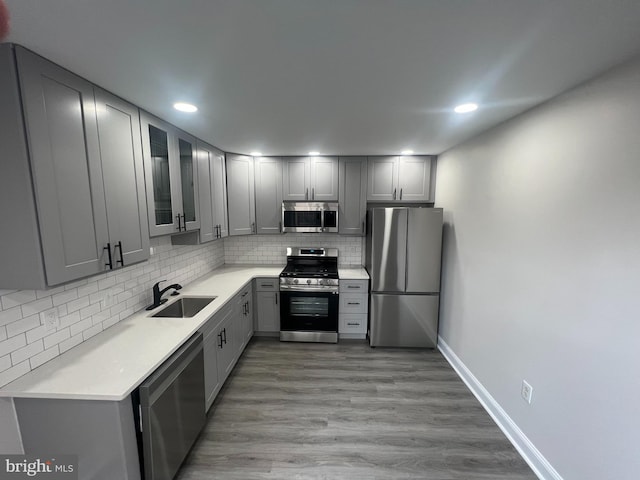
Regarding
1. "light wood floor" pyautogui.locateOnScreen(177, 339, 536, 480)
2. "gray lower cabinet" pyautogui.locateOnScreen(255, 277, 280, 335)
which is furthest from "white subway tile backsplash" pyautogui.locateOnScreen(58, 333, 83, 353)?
"gray lower cabinet" pyautogui.locateOnScreen(255, 277, 280, 335)

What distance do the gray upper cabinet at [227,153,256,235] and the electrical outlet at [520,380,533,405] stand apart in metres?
3.26

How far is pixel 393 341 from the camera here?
10.8ft

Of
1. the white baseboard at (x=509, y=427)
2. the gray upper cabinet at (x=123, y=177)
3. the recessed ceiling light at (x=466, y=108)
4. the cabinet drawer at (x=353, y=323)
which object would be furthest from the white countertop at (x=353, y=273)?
the gray upper cabinet at (x=123, y=177)

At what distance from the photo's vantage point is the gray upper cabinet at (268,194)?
3588 millimetres

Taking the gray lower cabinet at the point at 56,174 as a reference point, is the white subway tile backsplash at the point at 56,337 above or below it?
below

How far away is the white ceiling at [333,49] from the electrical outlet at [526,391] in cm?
200

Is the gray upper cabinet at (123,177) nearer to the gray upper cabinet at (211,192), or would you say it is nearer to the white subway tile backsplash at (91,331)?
the white subway tile backsplash at (91,331)

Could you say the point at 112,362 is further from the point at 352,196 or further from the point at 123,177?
the point at 352,196

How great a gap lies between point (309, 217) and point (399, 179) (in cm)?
136

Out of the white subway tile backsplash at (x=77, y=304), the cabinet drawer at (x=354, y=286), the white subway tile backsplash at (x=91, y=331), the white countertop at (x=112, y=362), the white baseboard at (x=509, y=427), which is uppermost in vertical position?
the white subway tile backsplash at (x=77, y=304)

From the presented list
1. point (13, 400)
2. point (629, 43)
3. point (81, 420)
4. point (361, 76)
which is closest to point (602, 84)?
point (629, 43)

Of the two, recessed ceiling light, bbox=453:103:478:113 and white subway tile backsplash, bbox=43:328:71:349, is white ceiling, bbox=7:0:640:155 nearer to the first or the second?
recessed ceiling light, bbox=453:103:478:113

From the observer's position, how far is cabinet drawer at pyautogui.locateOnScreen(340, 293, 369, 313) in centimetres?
339

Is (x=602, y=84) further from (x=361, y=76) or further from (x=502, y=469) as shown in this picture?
(x=502, y=469)
